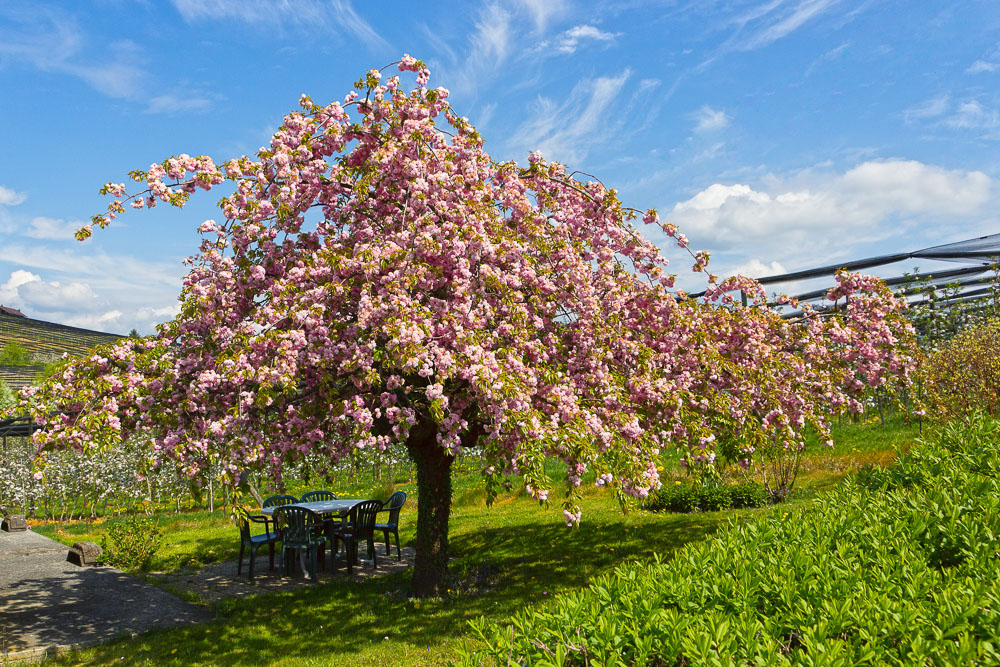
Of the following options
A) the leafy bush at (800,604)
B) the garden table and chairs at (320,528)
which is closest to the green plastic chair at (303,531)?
the garden table and chairs at (320,528)

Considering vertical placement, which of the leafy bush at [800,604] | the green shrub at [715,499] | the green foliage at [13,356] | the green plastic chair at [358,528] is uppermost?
the green foliage at [13,356]

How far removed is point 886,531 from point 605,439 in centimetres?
287

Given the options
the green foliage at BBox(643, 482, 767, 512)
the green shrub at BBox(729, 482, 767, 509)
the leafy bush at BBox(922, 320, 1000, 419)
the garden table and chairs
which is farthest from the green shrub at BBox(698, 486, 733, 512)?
the garden table and chairs

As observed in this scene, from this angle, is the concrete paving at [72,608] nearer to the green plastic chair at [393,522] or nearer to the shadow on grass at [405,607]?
Answer: the shadow on grass at [405,607]

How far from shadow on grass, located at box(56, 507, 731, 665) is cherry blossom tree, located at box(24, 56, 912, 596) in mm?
933

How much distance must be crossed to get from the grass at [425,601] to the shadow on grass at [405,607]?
0.02 metres

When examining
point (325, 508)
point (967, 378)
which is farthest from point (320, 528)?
point (967, 378)

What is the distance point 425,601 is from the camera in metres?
8.77

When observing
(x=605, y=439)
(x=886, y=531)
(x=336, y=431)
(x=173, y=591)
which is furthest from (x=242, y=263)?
(x=886, y=531)

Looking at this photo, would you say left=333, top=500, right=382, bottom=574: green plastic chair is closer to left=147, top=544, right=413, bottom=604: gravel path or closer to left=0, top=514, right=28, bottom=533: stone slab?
left=147, top=544, right=413, bottom=604: gravel path

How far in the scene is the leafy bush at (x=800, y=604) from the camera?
270cm

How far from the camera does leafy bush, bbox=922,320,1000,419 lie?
40.7ft

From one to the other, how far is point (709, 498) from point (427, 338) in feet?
30.4

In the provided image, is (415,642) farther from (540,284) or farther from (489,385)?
(540,284)
